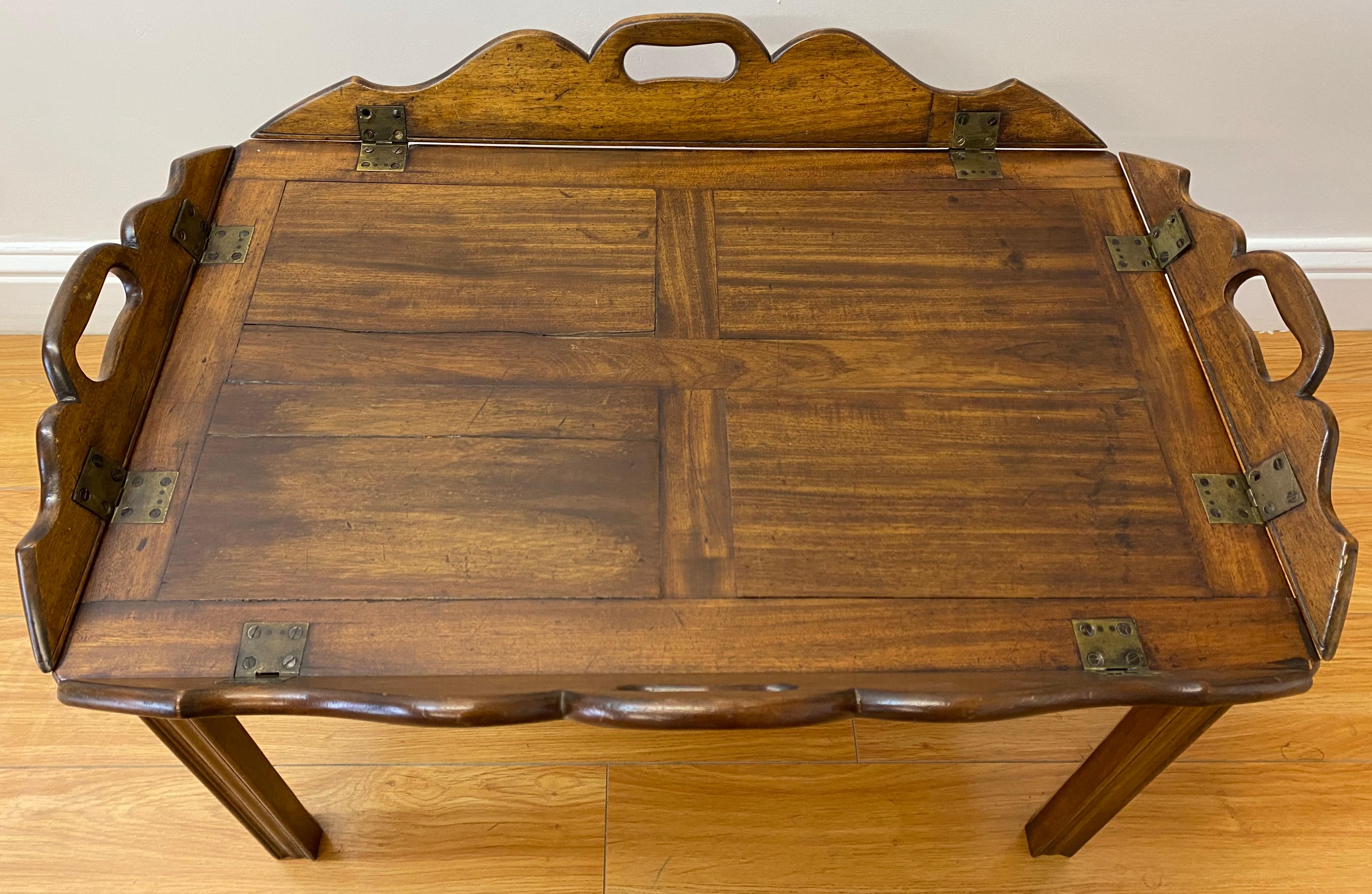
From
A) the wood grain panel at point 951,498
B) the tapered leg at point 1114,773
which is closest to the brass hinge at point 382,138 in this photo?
the wood grain panel at point 951,498

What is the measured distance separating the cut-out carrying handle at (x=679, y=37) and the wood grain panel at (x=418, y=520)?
1.63 ft

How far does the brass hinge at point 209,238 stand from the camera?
1083 millimetres

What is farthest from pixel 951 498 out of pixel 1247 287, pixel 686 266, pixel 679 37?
pixel 1247 287

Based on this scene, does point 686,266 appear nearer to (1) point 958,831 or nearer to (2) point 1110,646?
(2) point 1110,646

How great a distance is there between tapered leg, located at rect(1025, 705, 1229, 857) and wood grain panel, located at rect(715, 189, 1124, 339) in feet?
1.28

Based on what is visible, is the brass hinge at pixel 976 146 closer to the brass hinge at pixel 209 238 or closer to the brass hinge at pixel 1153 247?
the brass hinge at pixel 1153 247

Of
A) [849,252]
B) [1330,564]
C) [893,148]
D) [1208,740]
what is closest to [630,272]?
[849,252]

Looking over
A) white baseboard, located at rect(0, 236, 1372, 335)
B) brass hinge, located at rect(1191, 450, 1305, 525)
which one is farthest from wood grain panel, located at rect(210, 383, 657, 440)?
white baseboard, located at rect(0, 236, 1372, 335)

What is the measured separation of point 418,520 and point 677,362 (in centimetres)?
32

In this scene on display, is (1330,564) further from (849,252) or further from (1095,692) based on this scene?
(849,252)

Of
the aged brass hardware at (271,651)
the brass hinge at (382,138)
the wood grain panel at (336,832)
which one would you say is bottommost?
the wood grain panel at (336,832)

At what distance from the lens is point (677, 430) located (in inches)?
39.3

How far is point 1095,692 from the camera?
82cm

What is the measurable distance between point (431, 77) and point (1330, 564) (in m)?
1.25
